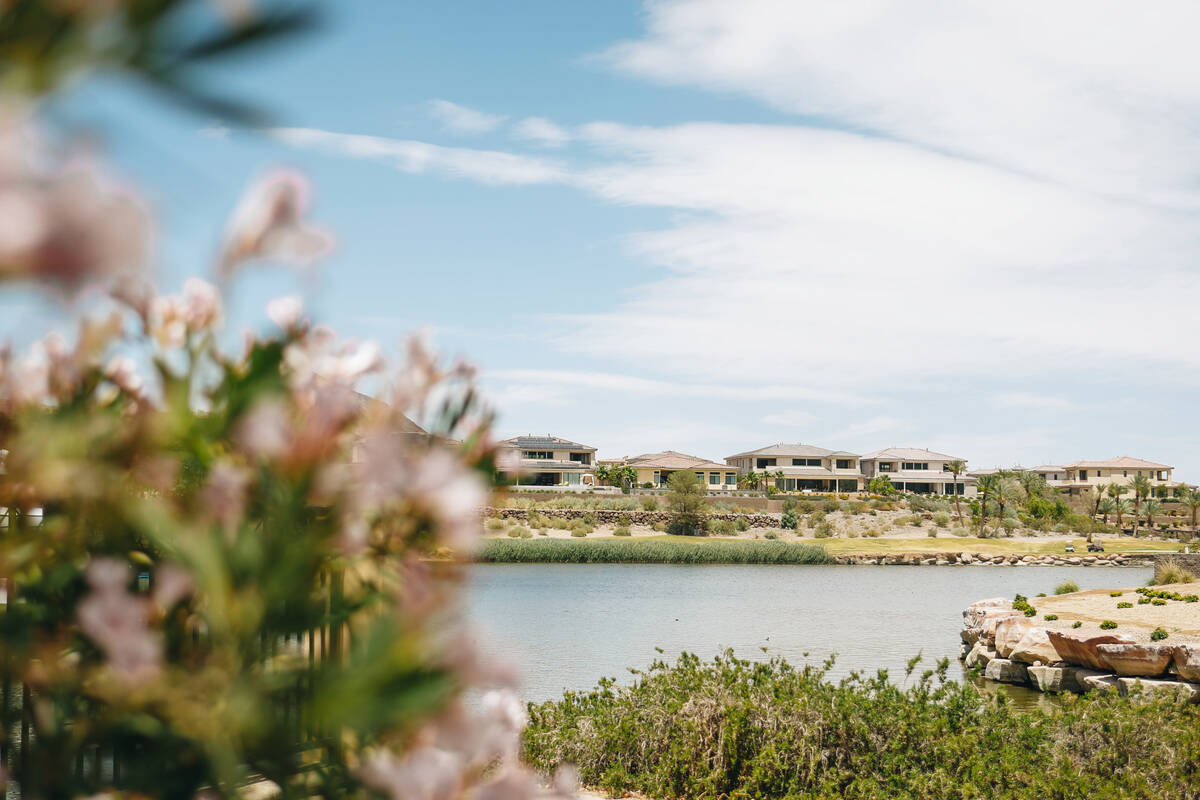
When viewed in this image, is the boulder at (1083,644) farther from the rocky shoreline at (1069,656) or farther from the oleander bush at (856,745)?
the oleander bush at (856,745)

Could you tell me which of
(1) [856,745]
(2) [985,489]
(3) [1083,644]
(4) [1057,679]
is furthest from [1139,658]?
(2) [985,489]

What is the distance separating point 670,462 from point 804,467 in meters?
13.3

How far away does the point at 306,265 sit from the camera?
3.30ft

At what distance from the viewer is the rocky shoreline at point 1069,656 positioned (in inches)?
555

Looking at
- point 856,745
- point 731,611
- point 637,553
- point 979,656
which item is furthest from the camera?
point 637,553

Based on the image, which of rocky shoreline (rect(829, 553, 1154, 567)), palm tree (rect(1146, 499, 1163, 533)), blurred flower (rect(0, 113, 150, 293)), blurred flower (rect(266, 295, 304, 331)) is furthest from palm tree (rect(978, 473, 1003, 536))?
blurred flower (rect(0, 113, 150, 293))

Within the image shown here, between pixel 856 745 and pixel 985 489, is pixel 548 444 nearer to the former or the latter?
pixel 985 489

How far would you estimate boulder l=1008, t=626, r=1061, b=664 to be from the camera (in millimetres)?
17359

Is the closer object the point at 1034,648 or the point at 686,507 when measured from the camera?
the point at 1034,648

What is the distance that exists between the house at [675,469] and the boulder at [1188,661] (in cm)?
7273

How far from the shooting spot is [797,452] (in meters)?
95.2

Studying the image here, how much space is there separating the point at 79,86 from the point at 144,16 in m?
0.07

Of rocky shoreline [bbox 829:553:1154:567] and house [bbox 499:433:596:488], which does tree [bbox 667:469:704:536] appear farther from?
house [bbox 499:433:596:488]

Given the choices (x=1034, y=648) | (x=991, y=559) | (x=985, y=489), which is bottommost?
(x=991, y=559)
